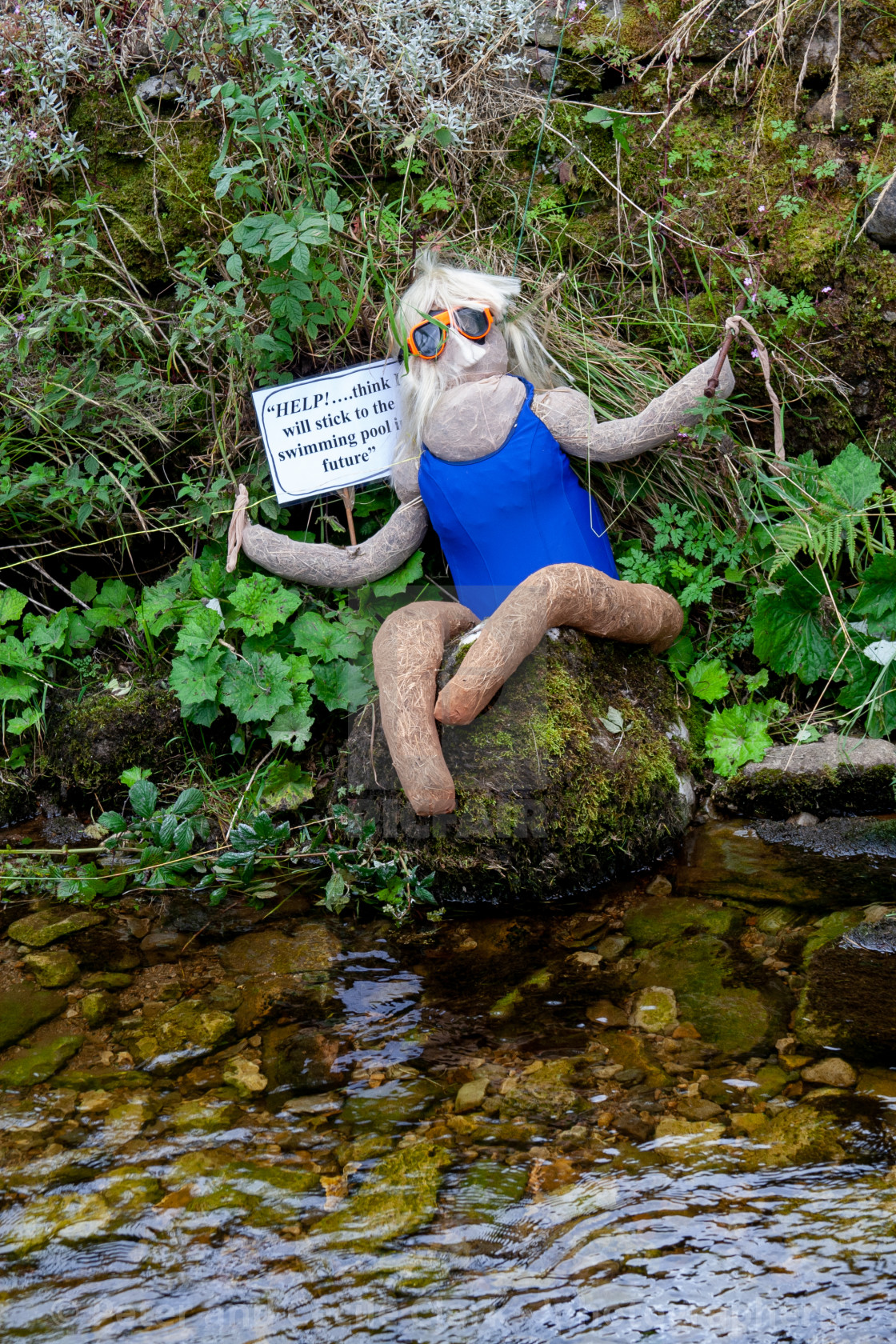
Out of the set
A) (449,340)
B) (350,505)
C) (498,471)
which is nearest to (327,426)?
(350,505)

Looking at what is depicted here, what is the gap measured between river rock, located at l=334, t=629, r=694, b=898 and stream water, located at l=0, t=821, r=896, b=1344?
138 millimetres

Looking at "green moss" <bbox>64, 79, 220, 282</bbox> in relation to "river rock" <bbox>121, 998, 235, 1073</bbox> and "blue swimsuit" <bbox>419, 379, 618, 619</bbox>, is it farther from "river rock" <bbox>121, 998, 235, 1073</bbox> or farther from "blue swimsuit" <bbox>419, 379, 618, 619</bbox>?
"river rock" <bbox>121, 998, 235, 1073</bbox>

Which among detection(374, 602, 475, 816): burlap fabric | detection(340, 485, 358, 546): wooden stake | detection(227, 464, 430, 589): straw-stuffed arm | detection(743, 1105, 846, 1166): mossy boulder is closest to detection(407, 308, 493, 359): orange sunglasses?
detection(227, 464, 430, 589): straw-stuffed arm

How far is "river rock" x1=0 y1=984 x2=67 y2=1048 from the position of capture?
258 centimetres

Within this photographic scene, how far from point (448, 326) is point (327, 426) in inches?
23.6

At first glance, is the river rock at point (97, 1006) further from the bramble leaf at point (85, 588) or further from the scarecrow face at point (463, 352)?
the scarecrow face at point (463, 352)

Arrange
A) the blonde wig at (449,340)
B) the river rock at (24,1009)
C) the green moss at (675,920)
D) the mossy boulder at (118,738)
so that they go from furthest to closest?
the mossy boulder at (118,738), the blonde wig at (449,340), the green moss at (675,920), the river rock at (24,1009)

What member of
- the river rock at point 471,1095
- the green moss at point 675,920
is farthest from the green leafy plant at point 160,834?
the green moss at point 675,920

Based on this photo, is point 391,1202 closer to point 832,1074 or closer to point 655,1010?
point 655,1010

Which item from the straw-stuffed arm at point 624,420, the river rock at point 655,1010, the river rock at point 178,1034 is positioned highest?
the straw-stuffed arm at point 624,420

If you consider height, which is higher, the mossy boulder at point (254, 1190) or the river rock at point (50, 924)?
the river rock at point (50, 924)

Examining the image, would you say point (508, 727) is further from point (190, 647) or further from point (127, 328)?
point (127, 328)

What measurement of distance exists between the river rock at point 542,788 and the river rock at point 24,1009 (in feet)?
3.26

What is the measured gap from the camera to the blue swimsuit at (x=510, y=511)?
3.10 m
